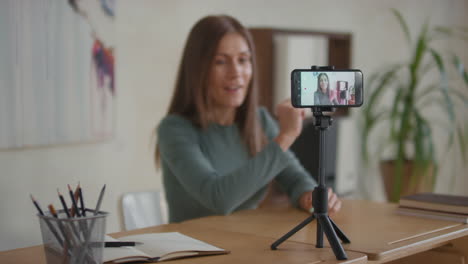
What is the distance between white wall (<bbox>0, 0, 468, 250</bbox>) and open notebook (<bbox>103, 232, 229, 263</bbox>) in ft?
4.35

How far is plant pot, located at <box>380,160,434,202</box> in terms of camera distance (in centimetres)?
423

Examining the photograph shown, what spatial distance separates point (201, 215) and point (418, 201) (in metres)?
0.71

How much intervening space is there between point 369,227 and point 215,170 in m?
0.65

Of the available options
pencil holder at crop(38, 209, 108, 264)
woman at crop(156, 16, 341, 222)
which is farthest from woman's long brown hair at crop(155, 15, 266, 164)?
pencil holder at crop(38, 209, 108, 264)

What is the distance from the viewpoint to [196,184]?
1958mm

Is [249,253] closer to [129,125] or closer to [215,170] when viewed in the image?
[215,170]

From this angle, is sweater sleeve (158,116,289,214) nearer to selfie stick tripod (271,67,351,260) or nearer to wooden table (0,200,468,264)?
wooden table (0,200,468,264)

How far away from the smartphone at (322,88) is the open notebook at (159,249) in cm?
38

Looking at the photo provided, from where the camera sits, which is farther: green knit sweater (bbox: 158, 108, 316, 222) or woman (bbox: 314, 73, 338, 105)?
green knit sweater (bbox: 158, 108, 316, 222)

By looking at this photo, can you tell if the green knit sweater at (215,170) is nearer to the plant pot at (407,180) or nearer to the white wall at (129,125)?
the white wall at (129,125)

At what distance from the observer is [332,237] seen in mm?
1393

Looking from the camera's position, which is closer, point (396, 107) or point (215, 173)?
point (215, 173)

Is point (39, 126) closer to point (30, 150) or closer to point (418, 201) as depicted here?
point (30, 150)

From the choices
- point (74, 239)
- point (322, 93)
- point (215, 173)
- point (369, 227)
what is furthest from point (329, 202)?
point (74, 239)
